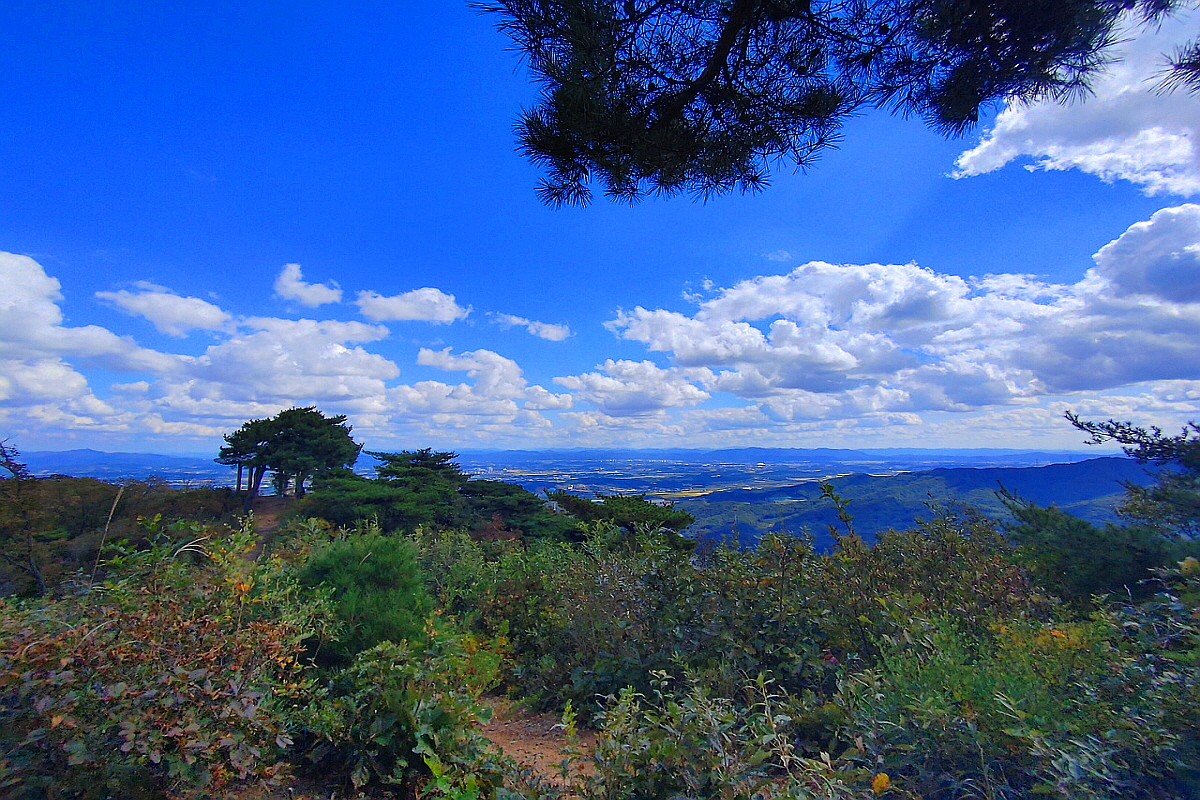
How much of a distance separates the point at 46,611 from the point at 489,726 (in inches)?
117

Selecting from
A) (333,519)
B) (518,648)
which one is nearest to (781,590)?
(518,648)

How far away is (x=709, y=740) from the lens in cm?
198

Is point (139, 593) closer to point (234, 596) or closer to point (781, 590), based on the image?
point (234, 596)

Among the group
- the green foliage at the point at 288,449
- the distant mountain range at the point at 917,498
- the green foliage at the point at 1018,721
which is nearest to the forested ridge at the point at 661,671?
the green foliage at the point at 1018,721

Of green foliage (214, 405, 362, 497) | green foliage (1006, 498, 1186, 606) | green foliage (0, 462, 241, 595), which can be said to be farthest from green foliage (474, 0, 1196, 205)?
green foliage (214, 405, 362, 497)

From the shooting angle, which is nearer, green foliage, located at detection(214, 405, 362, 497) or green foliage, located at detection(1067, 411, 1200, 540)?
green foliage, located at detection(1067, 411, 1200, 540)

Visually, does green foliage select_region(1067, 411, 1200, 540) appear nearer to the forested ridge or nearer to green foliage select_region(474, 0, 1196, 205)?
the forested ridge

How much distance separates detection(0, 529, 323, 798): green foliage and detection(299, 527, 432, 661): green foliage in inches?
36.3

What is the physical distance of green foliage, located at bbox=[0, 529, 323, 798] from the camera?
5.95 ft

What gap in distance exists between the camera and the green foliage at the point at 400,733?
2586 millimetres

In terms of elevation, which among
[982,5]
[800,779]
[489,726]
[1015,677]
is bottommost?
[489,726]

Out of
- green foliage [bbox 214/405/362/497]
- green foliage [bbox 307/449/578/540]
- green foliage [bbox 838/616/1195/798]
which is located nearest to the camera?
green foliage [bbox 838/616/1195/798]

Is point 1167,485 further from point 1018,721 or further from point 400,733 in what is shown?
point 400,733

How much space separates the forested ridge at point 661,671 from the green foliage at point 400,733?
2cm
